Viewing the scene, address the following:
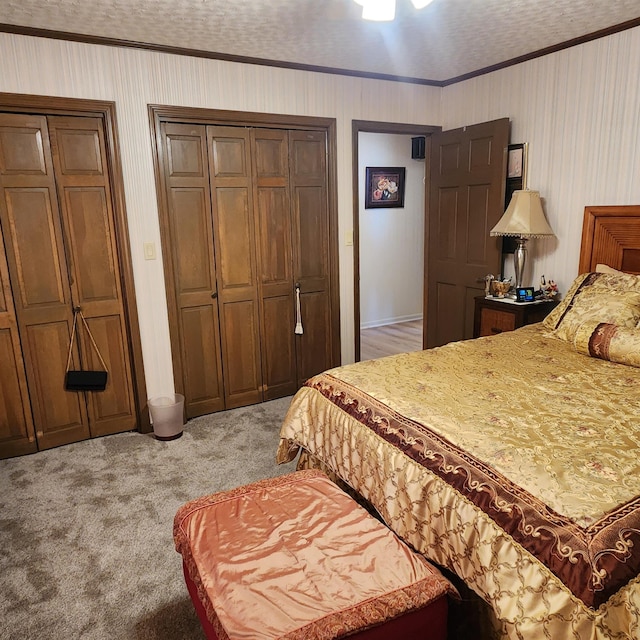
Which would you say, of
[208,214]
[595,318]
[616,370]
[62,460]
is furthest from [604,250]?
[62,460]

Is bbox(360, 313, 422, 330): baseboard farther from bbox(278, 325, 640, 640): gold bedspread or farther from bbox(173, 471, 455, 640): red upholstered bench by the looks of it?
bbox(173, 471, 455, 640): red upholstered bench

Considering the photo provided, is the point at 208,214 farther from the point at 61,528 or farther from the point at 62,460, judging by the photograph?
the point at 61,528

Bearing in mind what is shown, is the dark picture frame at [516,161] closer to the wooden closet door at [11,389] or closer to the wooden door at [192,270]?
the wooden door at [192,270]

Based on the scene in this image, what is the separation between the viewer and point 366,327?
6.23 m

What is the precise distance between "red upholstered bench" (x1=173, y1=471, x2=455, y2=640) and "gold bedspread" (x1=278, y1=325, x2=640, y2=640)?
0.16 m

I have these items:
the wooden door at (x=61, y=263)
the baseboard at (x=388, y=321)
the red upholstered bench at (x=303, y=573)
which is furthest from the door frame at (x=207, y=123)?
the baseboard at (x=388, y=321)

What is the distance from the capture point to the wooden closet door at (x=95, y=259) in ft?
9.87

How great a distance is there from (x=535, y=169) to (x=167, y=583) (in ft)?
11.3

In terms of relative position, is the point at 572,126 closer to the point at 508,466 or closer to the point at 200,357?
the point at 508,466

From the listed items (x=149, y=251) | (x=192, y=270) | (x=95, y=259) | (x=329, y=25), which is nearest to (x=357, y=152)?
(x=329, y=25)

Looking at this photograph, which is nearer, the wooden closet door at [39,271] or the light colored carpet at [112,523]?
the light colored carpet at [112,523]

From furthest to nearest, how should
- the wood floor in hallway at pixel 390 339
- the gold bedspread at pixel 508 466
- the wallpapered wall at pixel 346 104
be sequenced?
the wood floor in hallway at pixel 390 339 < the wallpapered wall at pixel 346 104 < the gold bedspread at pixel 508 466

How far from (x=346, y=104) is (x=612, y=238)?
2089mm

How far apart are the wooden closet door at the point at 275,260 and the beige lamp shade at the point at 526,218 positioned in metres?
1.57
